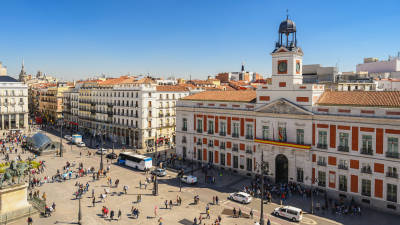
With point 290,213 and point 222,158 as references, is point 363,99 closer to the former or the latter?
point 290,213

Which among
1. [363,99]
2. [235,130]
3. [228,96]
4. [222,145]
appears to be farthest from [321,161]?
[228,96]

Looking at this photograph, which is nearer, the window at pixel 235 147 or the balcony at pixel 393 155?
the balcony at pixel 393 155

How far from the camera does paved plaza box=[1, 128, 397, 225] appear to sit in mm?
33031

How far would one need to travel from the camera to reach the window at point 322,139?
40.2 m

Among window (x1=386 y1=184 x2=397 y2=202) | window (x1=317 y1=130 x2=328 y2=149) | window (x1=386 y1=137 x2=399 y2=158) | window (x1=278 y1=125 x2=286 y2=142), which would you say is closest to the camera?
window (x1=386 y1=137 x2=399 y2=158)

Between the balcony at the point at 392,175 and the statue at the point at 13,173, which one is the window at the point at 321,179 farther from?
the statue at the point at 13,173

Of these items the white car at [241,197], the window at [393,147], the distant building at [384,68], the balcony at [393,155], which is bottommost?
the white car at [241,197]

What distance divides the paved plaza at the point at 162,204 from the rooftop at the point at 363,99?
12595 millimetres

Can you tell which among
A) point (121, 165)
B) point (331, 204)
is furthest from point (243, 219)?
point (121, 165)

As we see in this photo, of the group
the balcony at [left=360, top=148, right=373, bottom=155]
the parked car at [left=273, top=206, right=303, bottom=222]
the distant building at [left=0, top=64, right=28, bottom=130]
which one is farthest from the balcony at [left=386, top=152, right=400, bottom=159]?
the distant building at [left=0, top=64, right=28, bottom=130]

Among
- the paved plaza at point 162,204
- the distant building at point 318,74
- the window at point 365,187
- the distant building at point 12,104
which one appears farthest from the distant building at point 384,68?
the distant building at point 12,104

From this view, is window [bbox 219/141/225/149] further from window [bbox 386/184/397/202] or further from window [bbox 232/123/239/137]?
window [bbox 386/184/397/202]

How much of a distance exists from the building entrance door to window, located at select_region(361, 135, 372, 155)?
10151mm

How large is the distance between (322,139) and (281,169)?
7.38 metres
